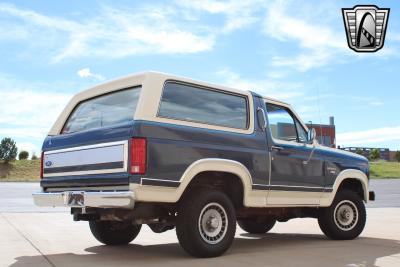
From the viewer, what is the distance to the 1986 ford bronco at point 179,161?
6.00 metres

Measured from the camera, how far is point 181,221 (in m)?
6.24

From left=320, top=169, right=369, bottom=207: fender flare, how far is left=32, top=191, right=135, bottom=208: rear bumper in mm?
3589

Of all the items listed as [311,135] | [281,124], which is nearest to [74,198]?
[281,124]

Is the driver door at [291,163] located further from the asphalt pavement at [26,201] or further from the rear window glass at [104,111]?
the asphalt pavement at [26,201]

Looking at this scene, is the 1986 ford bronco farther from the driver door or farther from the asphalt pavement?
the asphalt pavement

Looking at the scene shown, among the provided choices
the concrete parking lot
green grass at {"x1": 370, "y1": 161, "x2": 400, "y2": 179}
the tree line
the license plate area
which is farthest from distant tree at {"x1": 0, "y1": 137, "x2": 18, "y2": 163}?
the license plate area

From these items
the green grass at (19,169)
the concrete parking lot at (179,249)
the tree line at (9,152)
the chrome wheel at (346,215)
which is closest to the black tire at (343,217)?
the chrome wheel at (346,215)

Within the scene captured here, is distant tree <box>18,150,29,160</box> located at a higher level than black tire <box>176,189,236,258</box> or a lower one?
higher

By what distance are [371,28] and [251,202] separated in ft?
22.7

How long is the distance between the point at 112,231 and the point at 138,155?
2348mm

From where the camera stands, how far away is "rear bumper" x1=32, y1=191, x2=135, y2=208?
228 inches

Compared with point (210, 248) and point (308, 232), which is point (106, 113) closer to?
point (210, 248)

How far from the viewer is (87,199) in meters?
6.16

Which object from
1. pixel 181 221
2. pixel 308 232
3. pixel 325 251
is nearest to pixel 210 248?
pixel 181 221
